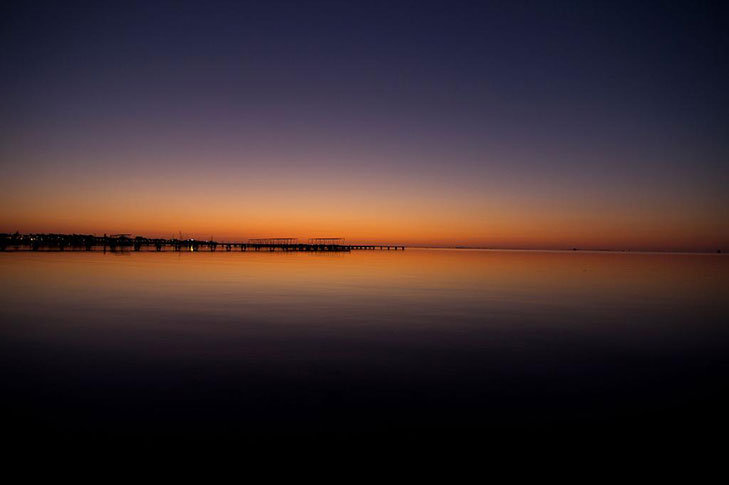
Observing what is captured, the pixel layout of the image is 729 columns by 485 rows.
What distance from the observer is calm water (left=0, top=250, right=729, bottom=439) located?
6.48m

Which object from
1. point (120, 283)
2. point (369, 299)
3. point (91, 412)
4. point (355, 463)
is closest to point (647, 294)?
point (369, 299)

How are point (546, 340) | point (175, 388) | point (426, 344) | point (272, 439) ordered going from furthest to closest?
point (546, 340), point (426, 344), point (175, 388), point (272, 439)

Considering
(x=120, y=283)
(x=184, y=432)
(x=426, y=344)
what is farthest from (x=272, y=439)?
(x=120, y=283)

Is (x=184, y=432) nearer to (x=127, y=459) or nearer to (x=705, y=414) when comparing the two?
(x=127, y=459)

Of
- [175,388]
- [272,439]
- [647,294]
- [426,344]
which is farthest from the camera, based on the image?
[647,294]

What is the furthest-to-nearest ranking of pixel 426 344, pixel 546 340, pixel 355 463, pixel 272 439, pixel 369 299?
pixel 369 299, pixel 546 340, pixel 426 344, pixel 272 439, pixel 355 463

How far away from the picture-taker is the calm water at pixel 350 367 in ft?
21.3

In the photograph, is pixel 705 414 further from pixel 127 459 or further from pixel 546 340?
pixel 127 459

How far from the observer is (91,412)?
6.58 metres

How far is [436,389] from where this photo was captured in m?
7.98

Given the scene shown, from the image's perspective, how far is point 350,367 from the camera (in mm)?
9305

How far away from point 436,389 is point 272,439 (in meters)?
3.27

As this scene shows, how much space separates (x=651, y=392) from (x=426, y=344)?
500cm

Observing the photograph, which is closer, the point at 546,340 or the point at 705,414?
the point at 705,414
